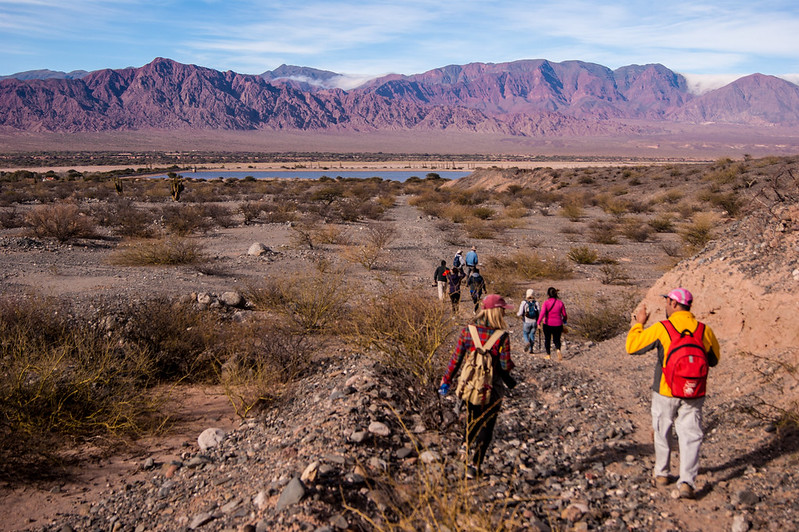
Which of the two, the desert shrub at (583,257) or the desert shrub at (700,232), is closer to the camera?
the desert shrub at (583,257)

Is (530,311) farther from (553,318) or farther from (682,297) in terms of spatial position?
(682,297)

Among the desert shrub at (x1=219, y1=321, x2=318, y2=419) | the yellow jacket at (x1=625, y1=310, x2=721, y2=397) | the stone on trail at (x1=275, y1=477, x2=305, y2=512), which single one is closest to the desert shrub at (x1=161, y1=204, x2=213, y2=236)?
the desert shrub at (x1=219, y1=321, x2=318, y2=419)

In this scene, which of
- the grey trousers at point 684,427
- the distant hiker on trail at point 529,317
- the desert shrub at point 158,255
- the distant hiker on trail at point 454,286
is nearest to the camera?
the grey trousers at point 684,427

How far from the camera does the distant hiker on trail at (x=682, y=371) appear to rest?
175 inches

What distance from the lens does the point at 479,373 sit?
4797mm

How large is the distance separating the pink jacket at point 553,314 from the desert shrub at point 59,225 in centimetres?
1746

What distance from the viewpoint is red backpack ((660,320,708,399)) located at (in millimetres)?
4438

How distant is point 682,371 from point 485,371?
1.51m

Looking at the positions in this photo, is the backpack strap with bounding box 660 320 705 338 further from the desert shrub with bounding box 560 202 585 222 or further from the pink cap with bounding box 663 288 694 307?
the desert shrub with bounding box 560 202 585 222

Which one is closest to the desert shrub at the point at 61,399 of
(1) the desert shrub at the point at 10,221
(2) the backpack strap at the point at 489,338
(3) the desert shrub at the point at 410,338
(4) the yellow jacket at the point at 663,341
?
(3) the desert shrub at the point at 410,338

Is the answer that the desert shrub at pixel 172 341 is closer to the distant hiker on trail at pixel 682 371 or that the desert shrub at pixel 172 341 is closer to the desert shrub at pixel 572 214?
the distant hiker on trail at pixel 682 371

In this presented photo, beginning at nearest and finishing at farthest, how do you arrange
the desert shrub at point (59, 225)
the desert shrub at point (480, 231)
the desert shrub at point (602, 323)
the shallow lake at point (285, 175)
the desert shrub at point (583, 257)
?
the desert shrub at point (602, 323)
the desert shrub at point (583, 257)
the desert shrub at point (59, 225)
the desert shrub at point (480, 231)
the shallow lake at point (285, 175)

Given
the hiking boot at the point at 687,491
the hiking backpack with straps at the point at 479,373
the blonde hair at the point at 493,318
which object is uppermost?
the blonde hair at the point at 493,318

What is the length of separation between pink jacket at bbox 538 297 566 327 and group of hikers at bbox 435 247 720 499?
12.0 feet
